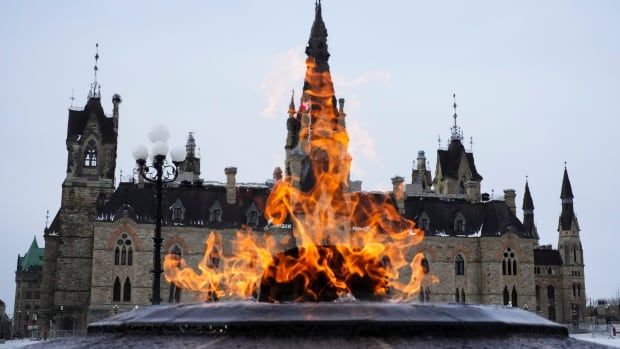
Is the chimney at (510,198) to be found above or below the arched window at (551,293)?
above

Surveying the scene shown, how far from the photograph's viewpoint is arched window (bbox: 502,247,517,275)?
60.1 meters

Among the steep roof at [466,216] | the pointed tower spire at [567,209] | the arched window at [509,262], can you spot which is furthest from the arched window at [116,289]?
the pointed tower spire at [567,209]

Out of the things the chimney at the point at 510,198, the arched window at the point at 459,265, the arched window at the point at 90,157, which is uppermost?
the arched window at the point at 90,157

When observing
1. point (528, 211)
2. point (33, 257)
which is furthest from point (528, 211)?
point (33, 257)

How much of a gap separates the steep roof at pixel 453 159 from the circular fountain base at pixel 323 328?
68087mm

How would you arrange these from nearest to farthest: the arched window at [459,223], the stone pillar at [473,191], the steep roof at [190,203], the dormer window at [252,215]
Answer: the steep roof at [190,203] → the dormer window at [252,215] → the arched window at [459,223] → the stone pillar at [473,191]

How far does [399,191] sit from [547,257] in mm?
36602

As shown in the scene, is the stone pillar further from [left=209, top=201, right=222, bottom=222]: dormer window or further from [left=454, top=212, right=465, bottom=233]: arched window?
[left=209, top=201, right=222, bottom=222]: dormer window

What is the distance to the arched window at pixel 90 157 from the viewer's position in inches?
2379

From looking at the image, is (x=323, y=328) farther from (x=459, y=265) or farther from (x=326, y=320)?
(x=459, y=265)

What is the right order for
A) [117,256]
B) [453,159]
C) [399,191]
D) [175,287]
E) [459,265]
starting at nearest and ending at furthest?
[117,256] → [175,287] → [459,265] → [399,191] → [453,159]

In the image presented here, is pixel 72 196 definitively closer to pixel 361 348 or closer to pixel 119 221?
pixel 119 221

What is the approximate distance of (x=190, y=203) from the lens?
57.5 m

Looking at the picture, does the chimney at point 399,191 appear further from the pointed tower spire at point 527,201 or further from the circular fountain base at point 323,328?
the circular fountain base at point 323,328
